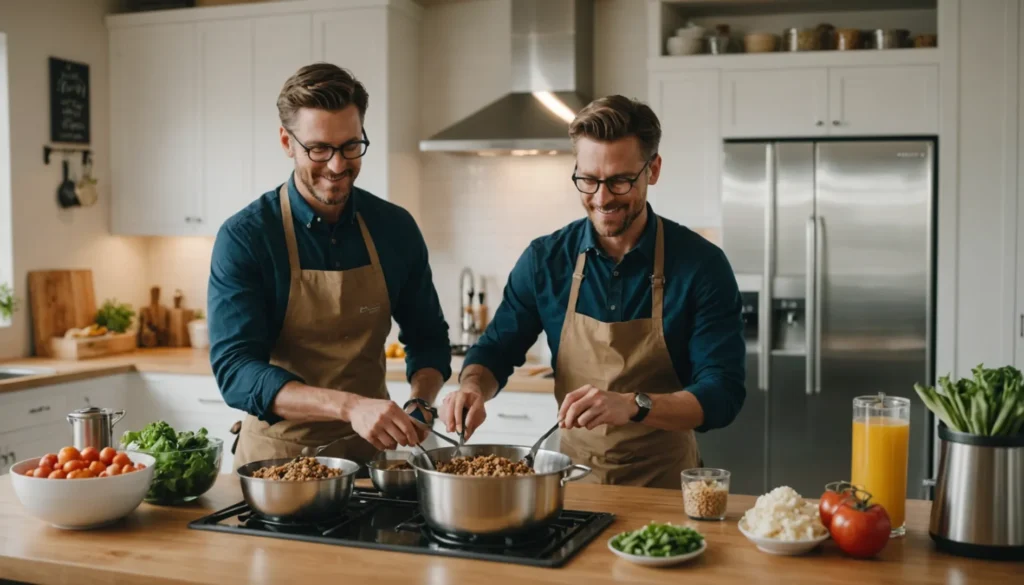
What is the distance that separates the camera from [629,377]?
269cm

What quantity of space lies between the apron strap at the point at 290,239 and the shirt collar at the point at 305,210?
2cm

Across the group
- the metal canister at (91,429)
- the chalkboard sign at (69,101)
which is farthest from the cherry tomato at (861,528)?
the chalkboard sign at (69,101)

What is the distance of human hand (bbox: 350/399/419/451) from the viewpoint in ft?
7.25

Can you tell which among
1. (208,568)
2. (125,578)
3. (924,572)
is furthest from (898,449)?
(125,578)

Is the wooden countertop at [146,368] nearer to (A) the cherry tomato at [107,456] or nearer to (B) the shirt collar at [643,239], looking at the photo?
(B) the shirt collar at [643,239]

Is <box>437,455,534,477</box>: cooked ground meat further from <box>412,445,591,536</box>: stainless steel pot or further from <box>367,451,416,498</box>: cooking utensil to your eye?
<box>367,451,416,498</box>: cooking utensil

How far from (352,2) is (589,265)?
292cm

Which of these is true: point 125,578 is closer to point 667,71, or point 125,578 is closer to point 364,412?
point 364,412

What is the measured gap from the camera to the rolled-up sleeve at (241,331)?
2.46m

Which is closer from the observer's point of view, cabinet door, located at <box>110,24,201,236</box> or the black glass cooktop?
the black glass cooktop

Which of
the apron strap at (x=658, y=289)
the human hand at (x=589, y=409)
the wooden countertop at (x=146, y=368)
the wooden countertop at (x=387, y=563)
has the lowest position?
the wooden countertop at (x=387, y=563)

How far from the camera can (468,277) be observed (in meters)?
5.59

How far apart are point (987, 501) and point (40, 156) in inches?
186

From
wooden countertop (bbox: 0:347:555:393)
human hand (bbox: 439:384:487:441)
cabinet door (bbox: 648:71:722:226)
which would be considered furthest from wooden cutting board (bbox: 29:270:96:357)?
human hand (bbox: 439:384:487:441)
